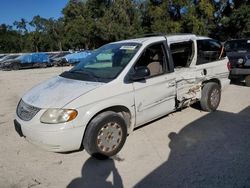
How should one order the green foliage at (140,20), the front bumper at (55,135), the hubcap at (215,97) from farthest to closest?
1. the green foliage at (140,20)
2. the hubcap at (215,97)
3. the front bumper at (55,135)

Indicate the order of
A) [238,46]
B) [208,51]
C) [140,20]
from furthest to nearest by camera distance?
[140,20], [238,46], [208,51]

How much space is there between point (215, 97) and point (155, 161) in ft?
9.92

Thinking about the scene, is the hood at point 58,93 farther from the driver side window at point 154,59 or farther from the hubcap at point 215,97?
the hubcap at point 215,97

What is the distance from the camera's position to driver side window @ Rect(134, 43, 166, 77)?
5.36 metres

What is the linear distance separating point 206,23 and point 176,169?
39419 millimetres

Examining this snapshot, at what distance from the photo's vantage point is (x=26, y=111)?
14.3ft

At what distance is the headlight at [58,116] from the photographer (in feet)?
13.2

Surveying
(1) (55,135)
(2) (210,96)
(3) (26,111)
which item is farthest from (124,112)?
(2) (210,96)

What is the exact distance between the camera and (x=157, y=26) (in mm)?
39875

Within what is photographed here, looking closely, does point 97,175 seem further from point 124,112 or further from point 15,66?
point 15,66

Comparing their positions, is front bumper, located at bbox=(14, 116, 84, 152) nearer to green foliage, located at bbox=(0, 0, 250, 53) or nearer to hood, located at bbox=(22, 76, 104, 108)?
hood, located at bbox=(22, 76, 104, 108)

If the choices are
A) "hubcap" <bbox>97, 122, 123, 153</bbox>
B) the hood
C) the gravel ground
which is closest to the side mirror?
the hood

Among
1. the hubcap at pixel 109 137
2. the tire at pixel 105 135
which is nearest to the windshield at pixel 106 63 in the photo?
the tire at pixel 105 135

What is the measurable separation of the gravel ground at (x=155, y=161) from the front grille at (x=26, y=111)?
29.4 inches
